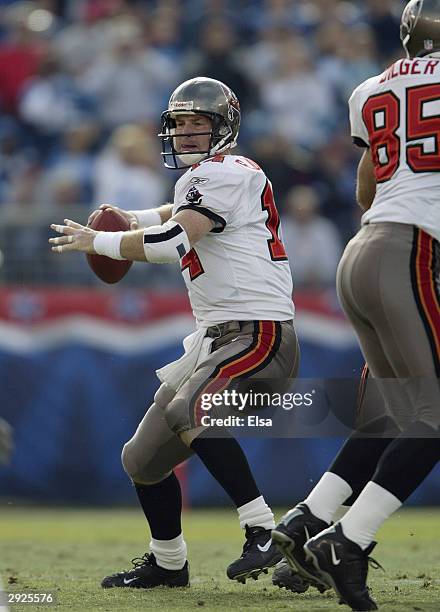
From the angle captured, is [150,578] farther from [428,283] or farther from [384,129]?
[384,129]

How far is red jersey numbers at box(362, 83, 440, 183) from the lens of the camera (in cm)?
410

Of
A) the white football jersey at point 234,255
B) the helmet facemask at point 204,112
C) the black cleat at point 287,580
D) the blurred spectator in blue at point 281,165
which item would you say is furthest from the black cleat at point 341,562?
the blurred spectator in blue at point 281,165

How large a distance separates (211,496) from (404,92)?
5.04m

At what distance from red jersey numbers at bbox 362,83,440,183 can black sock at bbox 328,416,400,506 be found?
2.83 feet

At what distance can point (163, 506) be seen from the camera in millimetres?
4930

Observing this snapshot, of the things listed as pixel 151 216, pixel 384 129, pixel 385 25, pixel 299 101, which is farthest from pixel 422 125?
pixel 385 25

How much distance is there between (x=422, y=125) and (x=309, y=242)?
5.25 meters

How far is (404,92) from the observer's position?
4141 millimetres

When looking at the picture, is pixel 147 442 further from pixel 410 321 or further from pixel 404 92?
pixel 404 92

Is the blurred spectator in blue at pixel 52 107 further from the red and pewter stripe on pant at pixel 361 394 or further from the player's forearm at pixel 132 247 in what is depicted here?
the red and pewter stripe on pant at pixel 361 394

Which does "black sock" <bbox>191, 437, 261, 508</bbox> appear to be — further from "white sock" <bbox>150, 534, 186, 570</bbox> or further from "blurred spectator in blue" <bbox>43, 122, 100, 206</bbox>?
"blurred spectator in blue" <bbox>43, 122, 100, 206</bbox>

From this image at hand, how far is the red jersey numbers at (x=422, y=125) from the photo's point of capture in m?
4.09

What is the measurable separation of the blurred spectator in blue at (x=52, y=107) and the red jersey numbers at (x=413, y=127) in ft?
22.8

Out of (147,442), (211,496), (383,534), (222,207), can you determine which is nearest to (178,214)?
(222,207)
